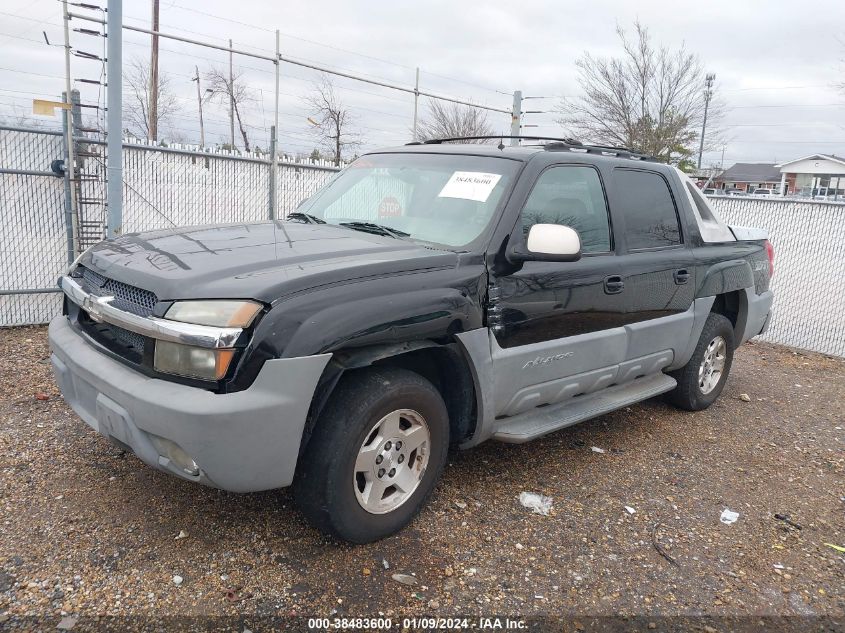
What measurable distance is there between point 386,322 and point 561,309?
126 centimetres

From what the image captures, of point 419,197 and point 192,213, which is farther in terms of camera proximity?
point 192,213

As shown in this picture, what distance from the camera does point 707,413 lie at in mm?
5438

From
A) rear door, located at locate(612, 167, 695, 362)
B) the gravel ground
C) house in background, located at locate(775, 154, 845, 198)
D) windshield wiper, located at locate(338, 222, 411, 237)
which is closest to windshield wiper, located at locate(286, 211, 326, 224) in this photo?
windshield wiper, located at locate(338, 222, 411, 237)

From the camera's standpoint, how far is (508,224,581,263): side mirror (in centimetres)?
326

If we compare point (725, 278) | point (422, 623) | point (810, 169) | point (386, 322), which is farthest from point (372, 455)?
point (810, 169)

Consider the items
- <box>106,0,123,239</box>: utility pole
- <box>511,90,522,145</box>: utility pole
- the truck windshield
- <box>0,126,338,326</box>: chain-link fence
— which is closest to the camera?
the truck windshield

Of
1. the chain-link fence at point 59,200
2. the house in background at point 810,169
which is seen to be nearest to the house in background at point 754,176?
the house in background at point 810,169

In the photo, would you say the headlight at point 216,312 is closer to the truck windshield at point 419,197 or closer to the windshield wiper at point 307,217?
the truck windshield at point 419,197

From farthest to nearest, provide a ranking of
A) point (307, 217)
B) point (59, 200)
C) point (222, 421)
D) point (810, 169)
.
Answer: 1. point (810, 169)
2. point (59, 200)
3. point (307, 217)
4. point (222, 421)

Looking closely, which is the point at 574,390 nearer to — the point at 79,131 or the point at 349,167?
the point at 349,167

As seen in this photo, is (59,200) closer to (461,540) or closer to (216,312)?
(216,312)

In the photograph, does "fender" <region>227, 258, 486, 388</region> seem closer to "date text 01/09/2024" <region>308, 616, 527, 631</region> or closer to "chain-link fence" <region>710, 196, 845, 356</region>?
"date text 01/09/2024" <region>308, 616, 527, 631</region>

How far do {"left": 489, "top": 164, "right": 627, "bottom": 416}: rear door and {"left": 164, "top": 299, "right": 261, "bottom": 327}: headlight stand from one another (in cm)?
130

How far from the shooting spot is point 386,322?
9.15ft
